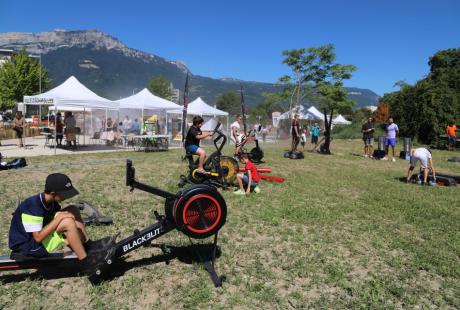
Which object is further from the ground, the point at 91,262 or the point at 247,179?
A: the point at 247,179

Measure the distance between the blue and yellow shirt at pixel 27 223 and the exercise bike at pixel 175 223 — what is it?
0.15 m

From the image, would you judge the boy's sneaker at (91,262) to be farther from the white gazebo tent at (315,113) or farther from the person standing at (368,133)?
the white gazebo tent at (315,113)

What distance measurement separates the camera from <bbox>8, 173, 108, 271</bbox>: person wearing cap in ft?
10.6

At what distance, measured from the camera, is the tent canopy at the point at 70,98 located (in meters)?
14.5

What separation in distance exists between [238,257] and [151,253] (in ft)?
3.69

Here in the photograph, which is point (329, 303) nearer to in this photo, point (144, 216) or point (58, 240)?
point (58, 240)

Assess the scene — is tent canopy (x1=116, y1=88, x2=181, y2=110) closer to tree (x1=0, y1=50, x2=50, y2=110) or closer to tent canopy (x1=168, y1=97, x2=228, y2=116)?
tent canopy (x1=168, y1=97, x2=228, y2=116)

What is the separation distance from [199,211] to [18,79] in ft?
179

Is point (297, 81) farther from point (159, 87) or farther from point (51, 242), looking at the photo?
point (159, 87)

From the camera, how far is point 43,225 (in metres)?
3.36

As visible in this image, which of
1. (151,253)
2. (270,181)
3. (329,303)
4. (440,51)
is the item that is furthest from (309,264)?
(440,51)

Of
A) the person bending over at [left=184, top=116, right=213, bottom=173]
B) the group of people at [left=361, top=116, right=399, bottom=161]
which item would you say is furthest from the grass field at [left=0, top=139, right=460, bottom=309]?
the group of people at [left=361, top=116, right=399, bottom=161]

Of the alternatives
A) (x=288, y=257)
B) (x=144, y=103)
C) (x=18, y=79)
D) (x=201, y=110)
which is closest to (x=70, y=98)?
(x=144, y=103)

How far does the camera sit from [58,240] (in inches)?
132
